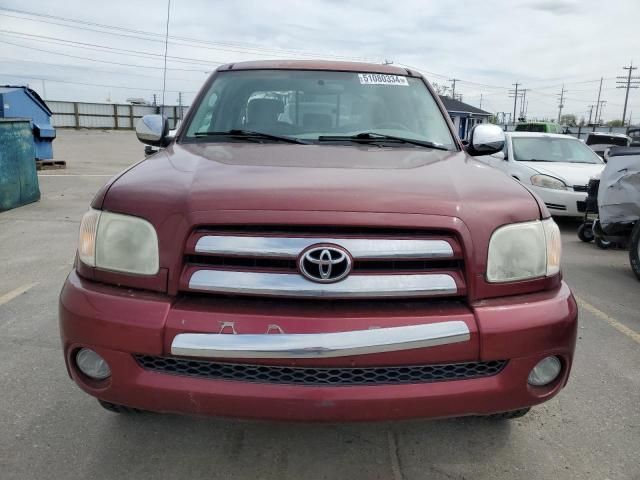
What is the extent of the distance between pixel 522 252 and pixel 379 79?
6.08 ft

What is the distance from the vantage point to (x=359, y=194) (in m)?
2.00

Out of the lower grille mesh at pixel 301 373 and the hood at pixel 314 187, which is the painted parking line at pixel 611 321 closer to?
the hood at pixel 314 187

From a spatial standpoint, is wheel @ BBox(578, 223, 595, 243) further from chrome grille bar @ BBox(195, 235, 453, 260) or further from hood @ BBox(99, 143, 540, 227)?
chrome grille bar @ BBox(195, 235, 453, 260)

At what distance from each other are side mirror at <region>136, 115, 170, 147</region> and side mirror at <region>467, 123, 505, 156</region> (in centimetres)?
198

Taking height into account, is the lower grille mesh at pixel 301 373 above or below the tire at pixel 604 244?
above

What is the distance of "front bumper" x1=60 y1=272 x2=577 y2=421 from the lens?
6.06 ft

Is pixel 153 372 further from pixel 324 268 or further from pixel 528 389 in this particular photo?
pixel 528 389

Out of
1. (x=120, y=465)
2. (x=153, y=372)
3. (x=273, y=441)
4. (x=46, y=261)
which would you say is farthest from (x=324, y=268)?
(x=46, y=261)

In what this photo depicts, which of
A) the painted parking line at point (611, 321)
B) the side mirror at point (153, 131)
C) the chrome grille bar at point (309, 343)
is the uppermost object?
the side mirror at point (153, 131)

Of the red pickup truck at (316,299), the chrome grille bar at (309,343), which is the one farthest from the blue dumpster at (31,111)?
the chrome grille bar at (309,343)

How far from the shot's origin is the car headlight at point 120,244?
6.51 ft

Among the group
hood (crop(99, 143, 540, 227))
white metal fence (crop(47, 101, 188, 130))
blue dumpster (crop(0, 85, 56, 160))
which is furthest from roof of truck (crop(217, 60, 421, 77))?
white metal fence (crop(47, 101, 188, 130))

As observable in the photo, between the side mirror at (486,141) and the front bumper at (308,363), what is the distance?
5.34 ft

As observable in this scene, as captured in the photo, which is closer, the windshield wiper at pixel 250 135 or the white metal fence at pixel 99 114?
the windshield wiper at pixel 250 135
